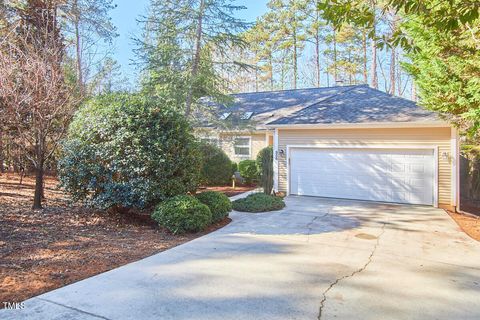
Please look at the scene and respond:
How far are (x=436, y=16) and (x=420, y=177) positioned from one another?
672 cm

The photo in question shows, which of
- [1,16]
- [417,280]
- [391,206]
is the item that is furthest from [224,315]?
[1,16]

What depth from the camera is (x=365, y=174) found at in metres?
10.9

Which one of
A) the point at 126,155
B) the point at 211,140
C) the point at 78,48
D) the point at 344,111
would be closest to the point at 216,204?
the point at 126,155

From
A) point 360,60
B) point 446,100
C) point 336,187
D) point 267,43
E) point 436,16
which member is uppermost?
point 267,43

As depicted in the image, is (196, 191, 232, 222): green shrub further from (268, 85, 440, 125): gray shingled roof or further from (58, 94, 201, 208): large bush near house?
(268, 85, 440, 125): gray shingled roof

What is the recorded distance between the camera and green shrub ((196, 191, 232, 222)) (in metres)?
7.49

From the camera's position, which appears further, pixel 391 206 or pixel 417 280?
pixel 391 206

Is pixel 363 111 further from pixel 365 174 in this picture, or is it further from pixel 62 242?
pixel 62 242

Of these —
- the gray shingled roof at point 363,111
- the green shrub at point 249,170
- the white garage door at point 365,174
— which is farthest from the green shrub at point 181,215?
the green shrub at point 249,170

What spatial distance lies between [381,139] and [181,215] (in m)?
7.44

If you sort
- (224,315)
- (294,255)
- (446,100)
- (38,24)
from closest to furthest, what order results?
(224,315) → (294,255) → (446,100) → (38,24)

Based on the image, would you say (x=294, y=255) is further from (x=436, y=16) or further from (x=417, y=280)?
(x=436, y=16)

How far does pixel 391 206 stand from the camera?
33.2 ft

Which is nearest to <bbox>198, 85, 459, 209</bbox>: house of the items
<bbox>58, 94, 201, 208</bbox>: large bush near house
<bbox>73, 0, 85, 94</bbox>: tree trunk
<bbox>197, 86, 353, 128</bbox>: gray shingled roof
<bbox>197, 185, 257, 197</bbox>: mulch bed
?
<bbox>197, 185, 257, 197</bbox>: mulch bed
